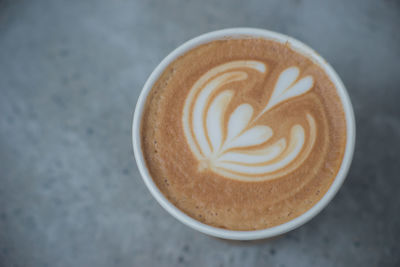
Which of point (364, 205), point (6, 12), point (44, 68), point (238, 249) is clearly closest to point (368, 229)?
point (364, 205)

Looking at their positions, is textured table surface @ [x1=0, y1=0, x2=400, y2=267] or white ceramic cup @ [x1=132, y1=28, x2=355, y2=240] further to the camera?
textured table surface @ [x1=0, y1=0, x2=400, y2=267]

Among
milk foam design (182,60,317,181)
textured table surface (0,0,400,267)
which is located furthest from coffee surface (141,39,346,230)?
textured table surface (0,0,400,267)

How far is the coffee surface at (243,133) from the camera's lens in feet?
3.76

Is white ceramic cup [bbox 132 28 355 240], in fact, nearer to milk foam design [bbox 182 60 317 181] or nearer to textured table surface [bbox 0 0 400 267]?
milk foam design [bbox 182 60 317 181]

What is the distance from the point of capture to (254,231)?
3.63 ft

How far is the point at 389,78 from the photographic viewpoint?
1.70 metres

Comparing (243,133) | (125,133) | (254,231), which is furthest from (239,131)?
(125,133)

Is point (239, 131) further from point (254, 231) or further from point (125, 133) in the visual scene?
point (125, 133)

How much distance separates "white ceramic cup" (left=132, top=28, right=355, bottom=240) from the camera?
1.11m

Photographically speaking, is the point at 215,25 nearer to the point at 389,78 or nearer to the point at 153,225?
the point at 389,78

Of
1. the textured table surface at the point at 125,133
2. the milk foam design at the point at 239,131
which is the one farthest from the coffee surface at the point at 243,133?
the textured table surface at the point at 125,133

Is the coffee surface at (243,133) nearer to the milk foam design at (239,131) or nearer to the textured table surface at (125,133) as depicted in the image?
the milk foam design at (239,131)

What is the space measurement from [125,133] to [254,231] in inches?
31.3

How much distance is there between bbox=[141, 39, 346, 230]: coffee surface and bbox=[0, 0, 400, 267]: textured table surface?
0.47 m
